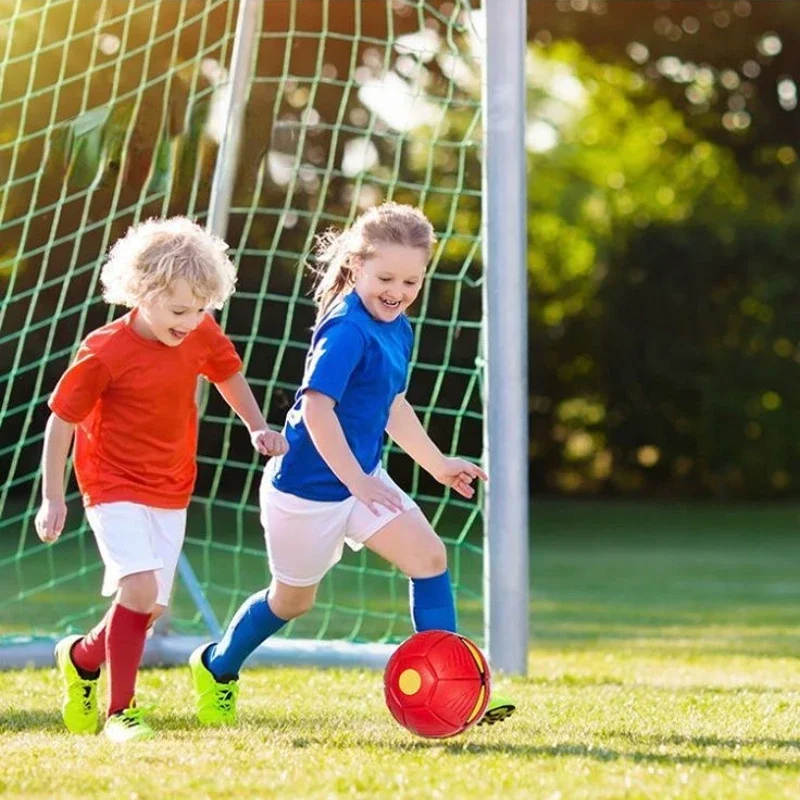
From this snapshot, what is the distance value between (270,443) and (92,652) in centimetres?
74

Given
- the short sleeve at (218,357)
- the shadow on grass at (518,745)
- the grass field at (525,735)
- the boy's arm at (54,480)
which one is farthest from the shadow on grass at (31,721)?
the short sleeve at (218,357)

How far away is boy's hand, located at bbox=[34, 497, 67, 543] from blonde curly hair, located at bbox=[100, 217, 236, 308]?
1.70 feet

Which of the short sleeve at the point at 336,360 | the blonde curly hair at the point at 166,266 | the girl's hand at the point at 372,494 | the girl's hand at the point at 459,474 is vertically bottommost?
the girl's hand at the point at 372,494

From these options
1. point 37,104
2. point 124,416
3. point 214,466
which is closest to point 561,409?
point 214,466

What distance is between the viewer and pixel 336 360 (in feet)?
13.0

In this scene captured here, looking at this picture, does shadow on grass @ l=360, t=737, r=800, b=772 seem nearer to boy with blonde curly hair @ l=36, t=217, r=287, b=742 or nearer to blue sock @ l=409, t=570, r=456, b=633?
blue sock @ l=409, t=570, r=456, b=633

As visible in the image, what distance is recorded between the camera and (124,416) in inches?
165

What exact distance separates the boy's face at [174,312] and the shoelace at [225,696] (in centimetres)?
90

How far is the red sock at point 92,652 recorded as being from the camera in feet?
14.0

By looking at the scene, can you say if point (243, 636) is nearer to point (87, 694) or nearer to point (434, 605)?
point (87, 694)

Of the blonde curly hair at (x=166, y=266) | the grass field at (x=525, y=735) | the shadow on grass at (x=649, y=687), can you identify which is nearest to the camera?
the grass field at (x=525, y=735)

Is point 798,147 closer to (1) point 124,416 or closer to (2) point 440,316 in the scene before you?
(2) point 440,316

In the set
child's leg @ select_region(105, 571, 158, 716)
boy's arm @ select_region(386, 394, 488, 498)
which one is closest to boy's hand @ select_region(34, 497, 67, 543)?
child's leg @ select_region(105, 571, 158, 716)

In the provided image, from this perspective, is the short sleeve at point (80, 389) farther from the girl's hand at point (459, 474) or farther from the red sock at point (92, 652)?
the girl's hand at point (459, 474)
